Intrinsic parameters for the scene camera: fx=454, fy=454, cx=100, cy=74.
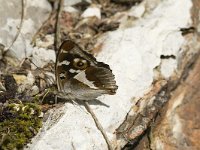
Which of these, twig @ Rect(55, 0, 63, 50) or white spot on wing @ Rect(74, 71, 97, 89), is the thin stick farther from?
twig @ Rect(55, 0, 63, 50)

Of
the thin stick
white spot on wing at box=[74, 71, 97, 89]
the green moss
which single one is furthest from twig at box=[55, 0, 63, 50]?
the green moss

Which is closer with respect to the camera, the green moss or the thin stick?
the green moss

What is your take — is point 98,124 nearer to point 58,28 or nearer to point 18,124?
point 18,124

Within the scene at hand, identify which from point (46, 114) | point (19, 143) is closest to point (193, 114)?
point (46, 114)

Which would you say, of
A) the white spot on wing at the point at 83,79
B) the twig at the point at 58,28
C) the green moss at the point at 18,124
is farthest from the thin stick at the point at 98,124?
the twig at the point at 58,28

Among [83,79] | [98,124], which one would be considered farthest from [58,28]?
[98,124]

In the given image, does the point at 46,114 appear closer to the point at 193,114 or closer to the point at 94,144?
the point at 94,144
